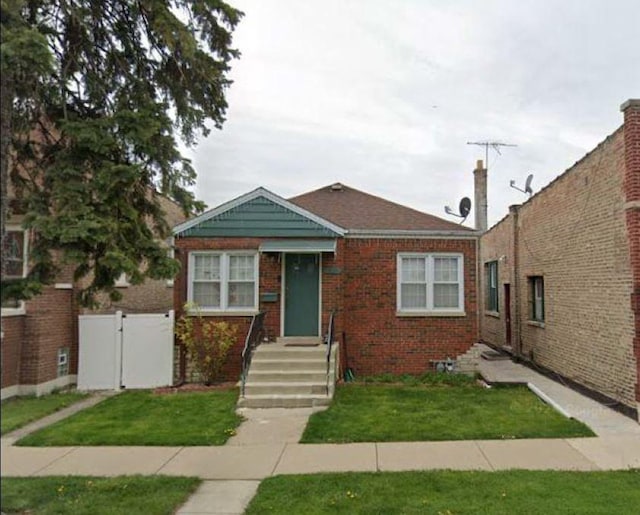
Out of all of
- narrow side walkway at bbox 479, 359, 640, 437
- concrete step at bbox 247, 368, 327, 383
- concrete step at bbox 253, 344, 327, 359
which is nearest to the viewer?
narrow side walkway at bbox 479, 359, 640, 437

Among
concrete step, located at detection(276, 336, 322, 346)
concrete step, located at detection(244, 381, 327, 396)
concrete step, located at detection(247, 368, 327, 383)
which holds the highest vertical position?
concrete step, located at detection(276, 336, 322, 346)

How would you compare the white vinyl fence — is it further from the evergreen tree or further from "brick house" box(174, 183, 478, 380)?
the evergreen tree

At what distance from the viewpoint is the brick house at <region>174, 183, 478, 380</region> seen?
11469mm

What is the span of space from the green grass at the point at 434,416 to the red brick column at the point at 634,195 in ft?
5.99

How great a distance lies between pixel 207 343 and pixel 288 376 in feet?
7.52

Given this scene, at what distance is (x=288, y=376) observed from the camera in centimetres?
968

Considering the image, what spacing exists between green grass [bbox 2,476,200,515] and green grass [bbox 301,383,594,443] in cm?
230

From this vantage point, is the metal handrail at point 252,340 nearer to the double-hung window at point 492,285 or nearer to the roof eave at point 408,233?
the roof eave at point 408,233

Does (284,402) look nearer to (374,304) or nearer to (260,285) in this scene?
(260,285)

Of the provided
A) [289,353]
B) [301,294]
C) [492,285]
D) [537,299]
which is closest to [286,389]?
[289,353]

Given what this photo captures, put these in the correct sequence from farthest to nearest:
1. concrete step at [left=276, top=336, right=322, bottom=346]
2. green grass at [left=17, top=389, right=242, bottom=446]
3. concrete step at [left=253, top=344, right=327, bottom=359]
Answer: concrete step at [left=276, top=336, right=322, bottom=346] → concrete step at [left=253, top=344, right=327, bottom=359] → green grass at [left=17, top=389, right=242, bottom=446]

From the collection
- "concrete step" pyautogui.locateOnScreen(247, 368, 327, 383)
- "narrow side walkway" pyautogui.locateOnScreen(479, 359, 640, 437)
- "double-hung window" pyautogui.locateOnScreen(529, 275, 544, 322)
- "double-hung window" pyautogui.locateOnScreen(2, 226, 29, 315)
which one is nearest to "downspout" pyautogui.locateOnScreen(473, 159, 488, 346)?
"double-hung window" pyautogui.locateOnScreen(529, 275, 544, 322)

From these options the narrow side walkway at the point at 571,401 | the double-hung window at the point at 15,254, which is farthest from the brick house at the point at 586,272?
the double-hung window at the point at 15,254

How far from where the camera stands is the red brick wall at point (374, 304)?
11469mm
